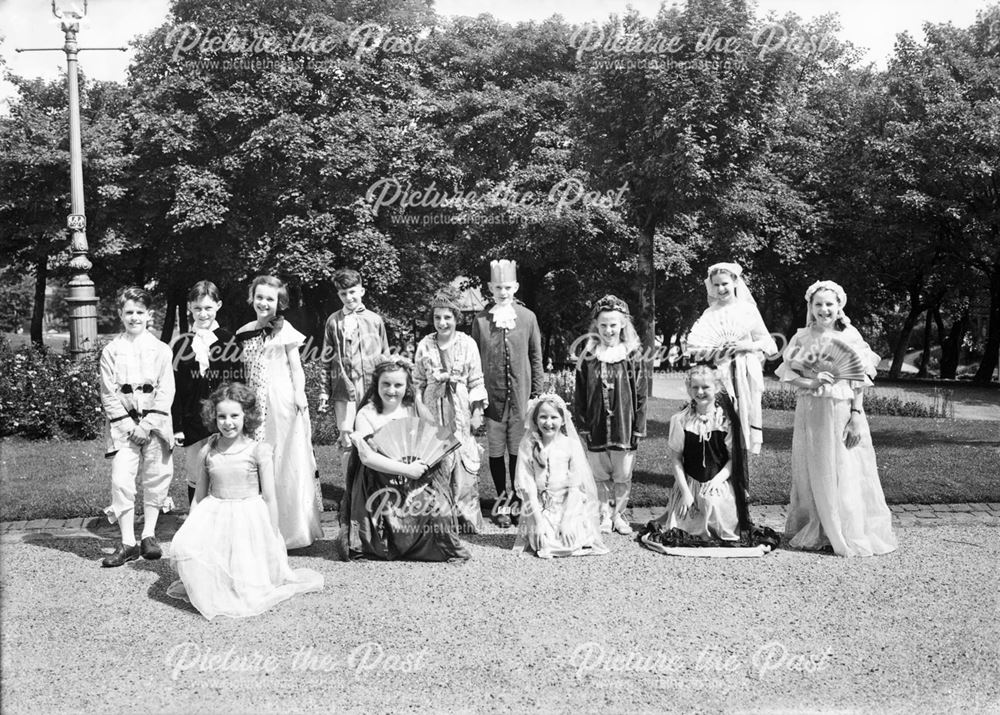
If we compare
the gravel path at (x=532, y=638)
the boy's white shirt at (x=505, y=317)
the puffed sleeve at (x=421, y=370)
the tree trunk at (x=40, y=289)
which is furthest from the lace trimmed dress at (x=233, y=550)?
the tree trunk at (x=40, y=289)

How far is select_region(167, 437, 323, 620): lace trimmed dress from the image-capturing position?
5340mm

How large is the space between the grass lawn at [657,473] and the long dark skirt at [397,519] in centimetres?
170

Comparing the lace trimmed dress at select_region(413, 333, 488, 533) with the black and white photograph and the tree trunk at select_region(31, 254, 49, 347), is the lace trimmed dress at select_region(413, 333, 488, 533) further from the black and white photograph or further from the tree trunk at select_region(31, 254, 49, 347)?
the tree trunk at select_region(31, 254, 49, 347)

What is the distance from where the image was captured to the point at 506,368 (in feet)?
25.3

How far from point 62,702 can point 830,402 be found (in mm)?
5250

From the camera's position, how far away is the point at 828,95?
29.3 meters

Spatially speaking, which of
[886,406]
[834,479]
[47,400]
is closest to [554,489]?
[834,479]

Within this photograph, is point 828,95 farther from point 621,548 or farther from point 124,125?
point 621,548

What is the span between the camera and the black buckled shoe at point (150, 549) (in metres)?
6.40

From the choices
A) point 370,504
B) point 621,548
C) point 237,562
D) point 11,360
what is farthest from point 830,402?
point 11,360

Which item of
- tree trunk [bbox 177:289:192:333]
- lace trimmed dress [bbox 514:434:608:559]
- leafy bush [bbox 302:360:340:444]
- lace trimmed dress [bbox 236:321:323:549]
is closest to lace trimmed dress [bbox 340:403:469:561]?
lace trimmed dress [bbox 236:321:323:549]

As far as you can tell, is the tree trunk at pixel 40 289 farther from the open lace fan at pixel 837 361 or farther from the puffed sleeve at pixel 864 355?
the puffed sleeve at pixel 864 355

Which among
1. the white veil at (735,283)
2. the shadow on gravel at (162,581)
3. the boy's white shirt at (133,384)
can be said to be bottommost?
the shadow on gravel at (162,581)

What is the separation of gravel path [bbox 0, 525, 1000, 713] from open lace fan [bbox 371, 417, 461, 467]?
0.80m
